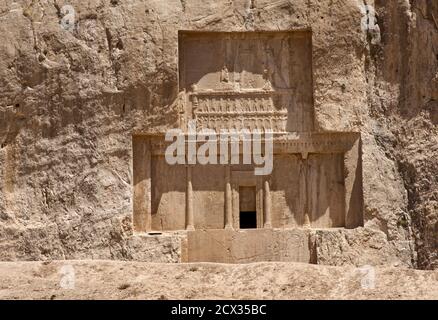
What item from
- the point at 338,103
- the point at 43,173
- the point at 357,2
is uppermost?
the point at 357,2

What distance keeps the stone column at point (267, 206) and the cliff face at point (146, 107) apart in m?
1.74

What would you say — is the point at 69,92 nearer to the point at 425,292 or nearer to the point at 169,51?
the point at 169,51

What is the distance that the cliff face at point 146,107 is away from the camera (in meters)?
22.6

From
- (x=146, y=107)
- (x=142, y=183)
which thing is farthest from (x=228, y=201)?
(x=146, y=107)

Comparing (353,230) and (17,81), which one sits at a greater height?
(17,81)

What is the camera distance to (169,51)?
22.8 metres

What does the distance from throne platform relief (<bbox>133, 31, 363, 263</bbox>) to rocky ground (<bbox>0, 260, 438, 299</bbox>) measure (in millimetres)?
3805

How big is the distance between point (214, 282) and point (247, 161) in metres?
5.28

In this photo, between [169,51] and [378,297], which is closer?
[378,297]

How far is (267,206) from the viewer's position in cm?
2281

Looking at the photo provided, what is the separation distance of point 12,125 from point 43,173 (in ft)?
4.32
